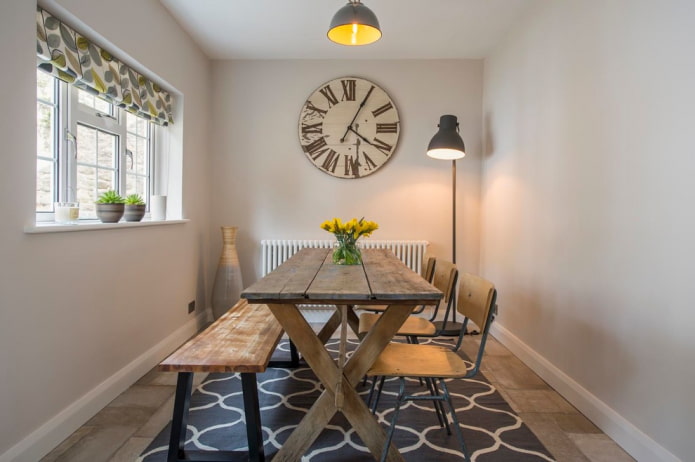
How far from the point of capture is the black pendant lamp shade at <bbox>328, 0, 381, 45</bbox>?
2107mm

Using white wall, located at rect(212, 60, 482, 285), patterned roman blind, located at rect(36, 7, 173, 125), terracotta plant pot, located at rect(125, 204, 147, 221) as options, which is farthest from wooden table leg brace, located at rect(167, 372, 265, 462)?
white wall, located at rect(212, 60, 482, 285)

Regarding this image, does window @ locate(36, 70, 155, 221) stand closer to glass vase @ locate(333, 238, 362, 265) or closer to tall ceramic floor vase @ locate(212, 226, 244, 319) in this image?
tall ceramic floor vase @ locate(212, 226, 244, 319)

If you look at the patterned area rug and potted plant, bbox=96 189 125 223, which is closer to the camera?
the patterned area rug

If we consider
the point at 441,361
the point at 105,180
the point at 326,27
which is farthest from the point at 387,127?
the point at 441,361

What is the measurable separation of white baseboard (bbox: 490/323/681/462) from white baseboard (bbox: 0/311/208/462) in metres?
2.53

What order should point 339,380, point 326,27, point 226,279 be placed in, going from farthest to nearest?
point 226,279 < point 326,27 < point 339,380

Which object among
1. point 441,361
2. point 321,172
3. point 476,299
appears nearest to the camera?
point 441,361

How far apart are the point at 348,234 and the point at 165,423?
1.31 m

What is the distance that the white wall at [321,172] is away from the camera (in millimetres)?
3980

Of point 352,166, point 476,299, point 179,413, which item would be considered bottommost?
point 179,413

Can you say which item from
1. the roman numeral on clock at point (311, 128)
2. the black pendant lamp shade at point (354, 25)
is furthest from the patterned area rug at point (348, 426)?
the roman numeral on clock at point (311, 128)

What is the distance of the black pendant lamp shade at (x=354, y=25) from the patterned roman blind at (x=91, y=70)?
1.30m

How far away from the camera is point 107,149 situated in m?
2.65

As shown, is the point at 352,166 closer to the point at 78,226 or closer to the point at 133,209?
the point at 133,209
